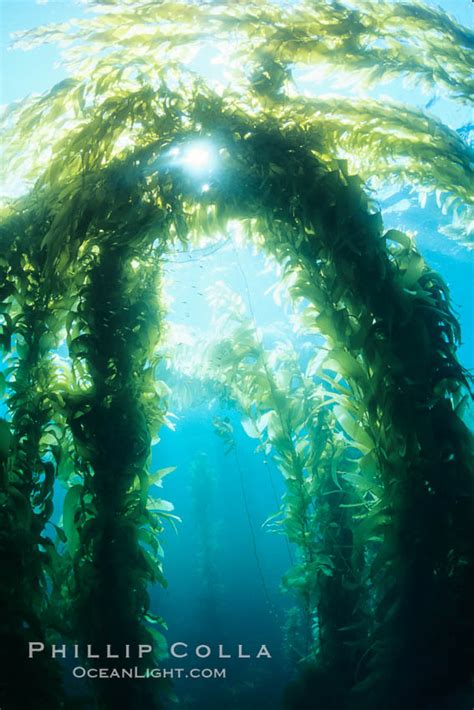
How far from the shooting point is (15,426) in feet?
7.30

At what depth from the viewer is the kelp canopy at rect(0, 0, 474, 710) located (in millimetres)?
1852

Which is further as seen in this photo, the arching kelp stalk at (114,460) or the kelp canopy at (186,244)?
the arching kelp stalk at (114,460)

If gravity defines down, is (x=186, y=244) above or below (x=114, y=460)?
above

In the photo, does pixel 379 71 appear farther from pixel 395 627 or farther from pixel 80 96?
pixel 395 627

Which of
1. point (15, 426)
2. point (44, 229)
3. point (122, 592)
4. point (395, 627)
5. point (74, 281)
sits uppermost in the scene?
point (44, 229)

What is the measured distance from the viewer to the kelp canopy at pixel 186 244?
185cm

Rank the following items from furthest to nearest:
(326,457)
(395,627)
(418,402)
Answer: (326,457), (418,402), (395,627)

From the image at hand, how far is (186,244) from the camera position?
2541mm

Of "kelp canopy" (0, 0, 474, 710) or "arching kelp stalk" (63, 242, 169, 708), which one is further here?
"arching kelp stalk" (63, 242, 169, 708)

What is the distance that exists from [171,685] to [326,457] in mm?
1753

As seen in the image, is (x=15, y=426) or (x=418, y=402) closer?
(x=418, y=402)

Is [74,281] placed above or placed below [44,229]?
below

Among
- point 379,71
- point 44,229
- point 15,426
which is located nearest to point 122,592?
point 15,426

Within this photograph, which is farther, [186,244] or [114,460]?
[186,244]
